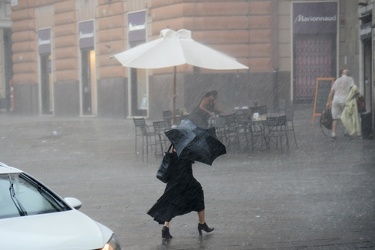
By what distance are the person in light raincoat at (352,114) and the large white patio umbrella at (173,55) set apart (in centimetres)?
369

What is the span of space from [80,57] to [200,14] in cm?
946

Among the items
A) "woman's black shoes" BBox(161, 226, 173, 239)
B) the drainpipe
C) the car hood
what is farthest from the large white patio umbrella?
the car hood

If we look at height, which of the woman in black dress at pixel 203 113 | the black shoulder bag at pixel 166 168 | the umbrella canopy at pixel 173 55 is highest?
the umbrella canopy at pixel 173 55

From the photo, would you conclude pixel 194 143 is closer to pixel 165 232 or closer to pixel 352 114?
pixel 165 232

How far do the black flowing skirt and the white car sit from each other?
251cm

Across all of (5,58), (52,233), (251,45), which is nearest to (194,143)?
(52,233)

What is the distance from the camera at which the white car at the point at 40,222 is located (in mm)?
6102

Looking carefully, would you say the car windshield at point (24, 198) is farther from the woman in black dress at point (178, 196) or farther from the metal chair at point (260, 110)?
the metal chair at point (260, 110)

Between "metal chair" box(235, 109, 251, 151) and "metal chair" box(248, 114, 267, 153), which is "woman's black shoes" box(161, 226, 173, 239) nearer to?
"metal chair" box(248, 114, 267, 153)

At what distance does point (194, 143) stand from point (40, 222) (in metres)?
3.28

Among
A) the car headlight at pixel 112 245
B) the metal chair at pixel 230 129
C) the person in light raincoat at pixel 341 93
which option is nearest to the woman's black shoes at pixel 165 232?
the car headlight at pixel 112 245

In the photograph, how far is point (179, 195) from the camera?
9.78m

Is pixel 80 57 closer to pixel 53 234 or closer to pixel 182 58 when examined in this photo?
pixel 182 58

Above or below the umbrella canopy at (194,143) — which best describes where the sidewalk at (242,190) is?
below
